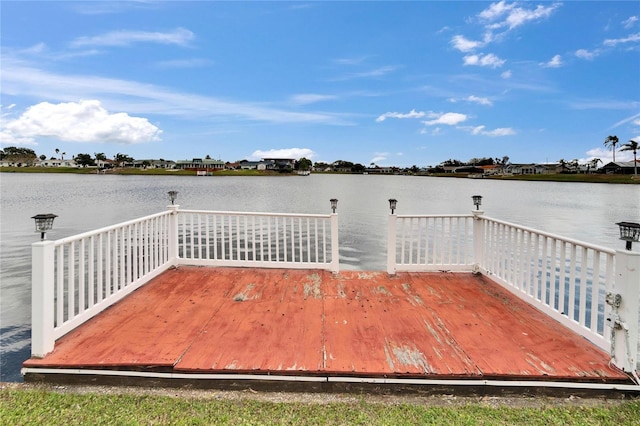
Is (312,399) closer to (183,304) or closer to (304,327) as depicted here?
(304,327)

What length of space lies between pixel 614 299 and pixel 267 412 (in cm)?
252

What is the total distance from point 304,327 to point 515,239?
261 centimetres

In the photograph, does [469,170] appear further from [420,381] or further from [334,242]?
[420,381]

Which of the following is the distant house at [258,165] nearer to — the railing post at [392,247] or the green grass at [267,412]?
the railing post at [392,247]

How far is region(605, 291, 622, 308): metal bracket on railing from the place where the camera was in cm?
226

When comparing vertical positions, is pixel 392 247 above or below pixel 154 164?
below

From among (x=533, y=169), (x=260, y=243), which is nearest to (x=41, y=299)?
(x=260, y=243)

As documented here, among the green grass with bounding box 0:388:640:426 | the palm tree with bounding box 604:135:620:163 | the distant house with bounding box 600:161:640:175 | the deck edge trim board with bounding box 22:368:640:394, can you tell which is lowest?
the green grass with bounding box 0:388:640:426

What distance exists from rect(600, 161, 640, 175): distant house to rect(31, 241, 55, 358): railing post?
83383 mm

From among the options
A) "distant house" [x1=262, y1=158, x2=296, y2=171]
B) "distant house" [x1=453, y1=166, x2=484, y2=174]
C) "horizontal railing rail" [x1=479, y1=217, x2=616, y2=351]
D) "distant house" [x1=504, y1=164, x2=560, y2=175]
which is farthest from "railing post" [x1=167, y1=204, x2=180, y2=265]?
"distant house" [x1=262, y1=158, x2=296, y2=171]

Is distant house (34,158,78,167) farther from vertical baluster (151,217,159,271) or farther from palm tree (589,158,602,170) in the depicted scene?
palm tree (589,158,602,170)

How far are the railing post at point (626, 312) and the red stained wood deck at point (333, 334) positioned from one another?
5.0 inches

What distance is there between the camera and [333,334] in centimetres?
271

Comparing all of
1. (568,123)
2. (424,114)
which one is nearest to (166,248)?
(568,123)
